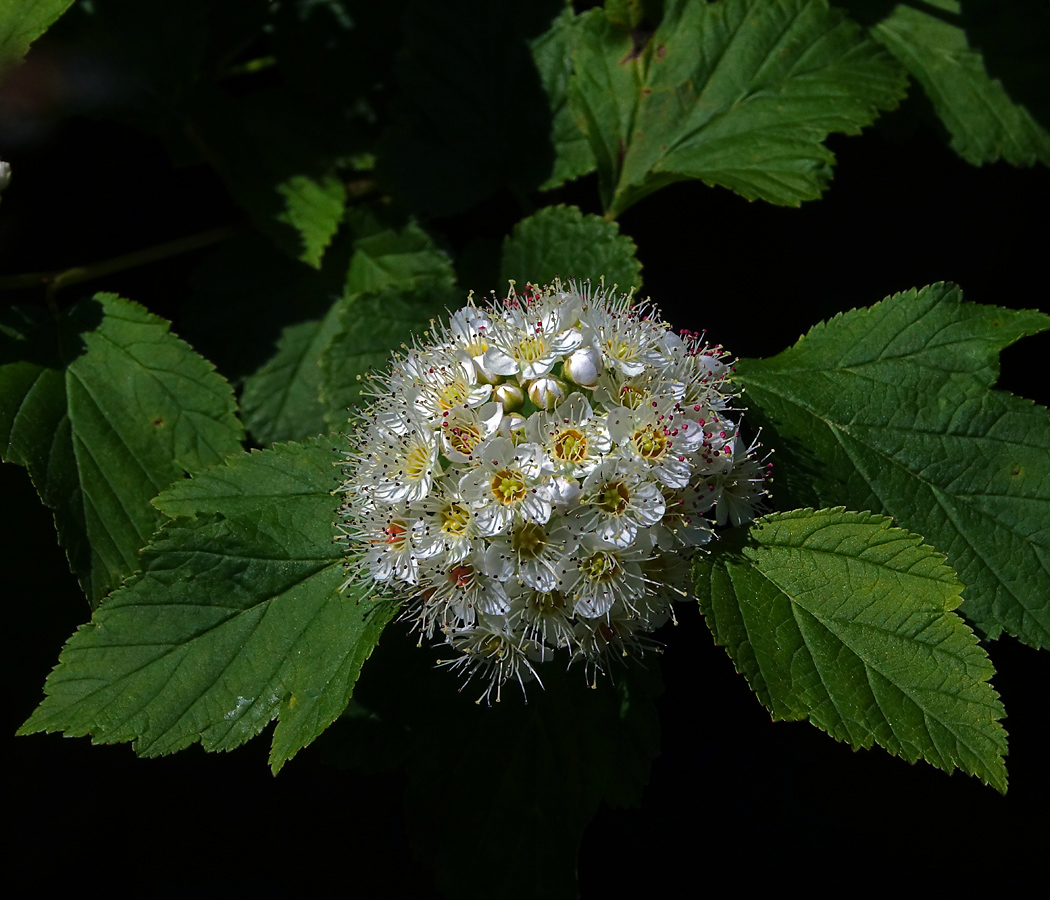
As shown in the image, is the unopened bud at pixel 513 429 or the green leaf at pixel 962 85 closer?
the unopened bud at pixel 513 429

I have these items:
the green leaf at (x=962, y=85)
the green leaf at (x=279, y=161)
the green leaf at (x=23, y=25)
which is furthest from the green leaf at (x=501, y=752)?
the green leaf at (x=962, y=85)

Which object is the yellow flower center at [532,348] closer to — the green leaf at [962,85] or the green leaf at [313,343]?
the green leaf at [313,343]

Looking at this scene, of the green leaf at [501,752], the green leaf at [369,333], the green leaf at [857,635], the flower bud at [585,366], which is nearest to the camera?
the green leaf at [857,635]

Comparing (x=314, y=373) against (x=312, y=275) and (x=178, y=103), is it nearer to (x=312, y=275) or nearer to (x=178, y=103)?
(x=312, y=275)

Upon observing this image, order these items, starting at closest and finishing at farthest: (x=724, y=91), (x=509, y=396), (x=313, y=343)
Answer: (x=509, y=396) < (x=724, y=91) < (x=313, y=343)

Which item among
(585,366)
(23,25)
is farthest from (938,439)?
(23,25)

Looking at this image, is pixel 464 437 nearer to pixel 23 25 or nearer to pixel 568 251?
pixel 568 251

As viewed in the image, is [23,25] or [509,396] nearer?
[509,396]
